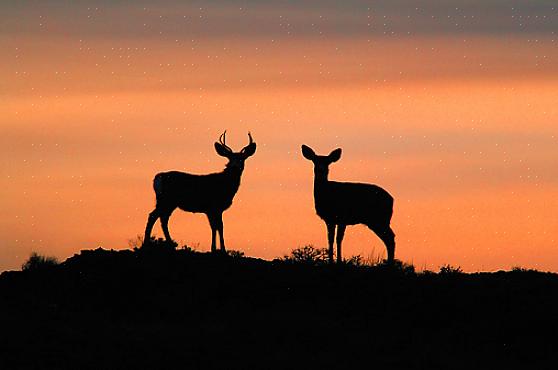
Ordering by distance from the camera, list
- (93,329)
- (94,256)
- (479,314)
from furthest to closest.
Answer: (94,256), (479,314), (93,329)

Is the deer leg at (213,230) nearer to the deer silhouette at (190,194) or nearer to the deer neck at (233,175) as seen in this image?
the deer silhouette at (190,194)

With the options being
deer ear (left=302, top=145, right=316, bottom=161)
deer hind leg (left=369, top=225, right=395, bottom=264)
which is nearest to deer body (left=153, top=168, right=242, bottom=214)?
deer ear (left=302, top=145, right=316, bottom=161)

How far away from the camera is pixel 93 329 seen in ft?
78.8

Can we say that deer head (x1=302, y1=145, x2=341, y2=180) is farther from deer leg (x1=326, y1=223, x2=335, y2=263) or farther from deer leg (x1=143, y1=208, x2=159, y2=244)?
deer leg (x1=143, y1=208, x2=159, y2=244)

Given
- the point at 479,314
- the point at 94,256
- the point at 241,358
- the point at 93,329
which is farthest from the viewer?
the point at 94,256

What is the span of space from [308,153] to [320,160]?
53 cm

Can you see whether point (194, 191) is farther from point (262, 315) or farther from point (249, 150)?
point (262, 315)

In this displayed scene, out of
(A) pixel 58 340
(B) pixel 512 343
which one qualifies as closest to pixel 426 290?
(B) pixel 512 343

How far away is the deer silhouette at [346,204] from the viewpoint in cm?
3070

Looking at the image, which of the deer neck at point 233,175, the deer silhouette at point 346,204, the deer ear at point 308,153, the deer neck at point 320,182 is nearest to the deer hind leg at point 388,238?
the deer silhouette at point 346,204

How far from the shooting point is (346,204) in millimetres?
30891

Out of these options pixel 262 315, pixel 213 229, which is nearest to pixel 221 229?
pixel 213 229

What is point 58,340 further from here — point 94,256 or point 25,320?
point 94,256

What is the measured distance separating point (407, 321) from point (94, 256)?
24.6 feet
